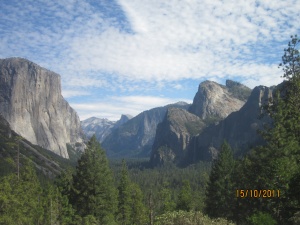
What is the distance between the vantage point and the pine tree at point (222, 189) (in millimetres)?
51812

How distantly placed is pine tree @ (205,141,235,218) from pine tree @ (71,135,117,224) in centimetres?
1715

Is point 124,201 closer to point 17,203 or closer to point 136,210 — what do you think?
point 136,210

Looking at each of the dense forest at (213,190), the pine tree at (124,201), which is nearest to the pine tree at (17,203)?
the dense forest at (213,190)

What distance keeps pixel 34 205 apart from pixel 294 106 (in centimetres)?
3009

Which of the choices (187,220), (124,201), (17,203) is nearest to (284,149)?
(187,220)

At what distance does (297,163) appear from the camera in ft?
89.8

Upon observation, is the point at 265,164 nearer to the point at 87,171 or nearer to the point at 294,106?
the point at 294,106

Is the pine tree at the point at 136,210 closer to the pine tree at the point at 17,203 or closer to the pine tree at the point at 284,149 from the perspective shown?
the pine tree at the point at 17,203

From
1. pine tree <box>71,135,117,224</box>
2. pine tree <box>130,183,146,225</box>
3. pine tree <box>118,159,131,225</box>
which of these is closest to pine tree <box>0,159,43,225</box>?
pine tree <box>71,135,117,224</box>

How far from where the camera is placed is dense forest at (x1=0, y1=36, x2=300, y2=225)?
25.9m

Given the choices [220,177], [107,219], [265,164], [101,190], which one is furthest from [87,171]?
[265,164]

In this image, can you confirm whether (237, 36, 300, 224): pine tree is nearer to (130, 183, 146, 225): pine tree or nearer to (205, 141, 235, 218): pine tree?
(205, 141, 235, 218): pine tree

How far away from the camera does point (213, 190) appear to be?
53156 mm

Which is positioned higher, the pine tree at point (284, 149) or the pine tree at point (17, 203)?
the pine tree at point (284, 149)
